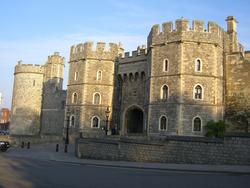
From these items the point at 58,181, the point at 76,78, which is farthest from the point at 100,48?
the point at 58,181

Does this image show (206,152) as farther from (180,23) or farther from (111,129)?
(111,129)

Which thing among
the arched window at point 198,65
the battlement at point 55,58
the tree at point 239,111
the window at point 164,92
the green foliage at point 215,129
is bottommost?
the green foliage at point 215,129

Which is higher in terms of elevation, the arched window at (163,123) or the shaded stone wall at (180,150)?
the arched window at (163,123)

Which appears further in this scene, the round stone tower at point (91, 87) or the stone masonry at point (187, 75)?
the round stone tower at point (91, 87)

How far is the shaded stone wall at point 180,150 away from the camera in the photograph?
15164 millimetres

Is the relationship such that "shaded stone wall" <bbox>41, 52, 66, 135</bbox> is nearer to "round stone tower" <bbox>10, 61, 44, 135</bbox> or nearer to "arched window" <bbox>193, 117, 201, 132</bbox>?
"round stone tower" <bbox>10, 61, 44, 135</bbox>

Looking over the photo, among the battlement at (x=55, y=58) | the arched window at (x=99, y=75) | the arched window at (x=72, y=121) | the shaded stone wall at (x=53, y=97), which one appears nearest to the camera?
the arched window at (x=72, y=121)

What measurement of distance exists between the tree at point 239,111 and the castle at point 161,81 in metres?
0.44

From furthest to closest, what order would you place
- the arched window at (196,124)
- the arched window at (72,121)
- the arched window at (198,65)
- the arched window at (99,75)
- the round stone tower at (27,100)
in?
the round stone tower at (27,100) → the arched window at (99,75) → the arched window at (72,121) → the arched window at (198,65) → the arched window at (196,124)

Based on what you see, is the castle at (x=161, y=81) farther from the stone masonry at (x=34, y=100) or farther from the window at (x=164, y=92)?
the stone masonry at (x=34, y=100)

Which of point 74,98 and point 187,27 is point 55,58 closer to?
point 74,98

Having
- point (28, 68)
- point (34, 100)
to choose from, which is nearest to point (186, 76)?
point (34, 100)

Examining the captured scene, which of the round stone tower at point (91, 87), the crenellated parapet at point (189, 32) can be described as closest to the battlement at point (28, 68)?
the round stone tower at point (91, 87)

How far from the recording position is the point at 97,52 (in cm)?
3397
